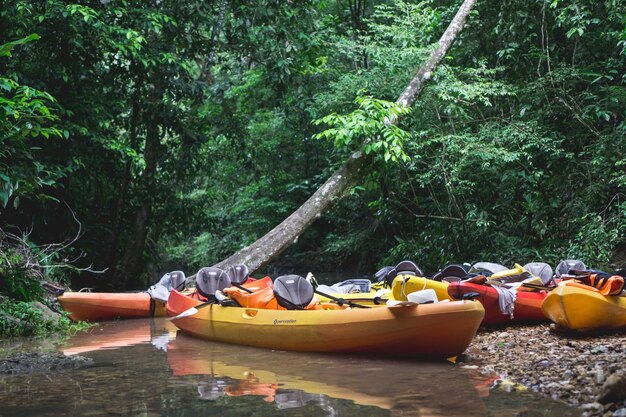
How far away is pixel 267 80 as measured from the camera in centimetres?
1230

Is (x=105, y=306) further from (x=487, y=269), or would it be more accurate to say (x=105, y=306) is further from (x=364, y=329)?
(x=487, y=269)

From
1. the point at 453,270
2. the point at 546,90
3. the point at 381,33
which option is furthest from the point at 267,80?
the point at 453,270

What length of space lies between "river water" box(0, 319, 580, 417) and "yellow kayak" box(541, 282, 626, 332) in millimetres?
1381

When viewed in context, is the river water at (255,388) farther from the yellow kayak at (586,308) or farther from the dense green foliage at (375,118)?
the dense green foliage at (375,118)

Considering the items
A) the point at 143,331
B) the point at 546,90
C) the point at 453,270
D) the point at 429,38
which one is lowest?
the point at 143,331

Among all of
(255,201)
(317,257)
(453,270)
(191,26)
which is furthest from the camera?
(317,257)

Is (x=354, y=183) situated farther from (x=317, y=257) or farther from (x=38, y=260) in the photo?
(x=317, y=257)

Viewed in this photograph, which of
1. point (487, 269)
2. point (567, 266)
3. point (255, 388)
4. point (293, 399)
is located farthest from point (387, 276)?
point (293, 399)

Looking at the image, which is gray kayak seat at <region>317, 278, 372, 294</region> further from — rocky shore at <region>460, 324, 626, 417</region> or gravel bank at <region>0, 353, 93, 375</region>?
gravel bank at <region>0, 353, 93, 375</region>

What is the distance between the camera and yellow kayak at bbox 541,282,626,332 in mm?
6258

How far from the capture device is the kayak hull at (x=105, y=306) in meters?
9.17

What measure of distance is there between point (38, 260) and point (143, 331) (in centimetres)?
165

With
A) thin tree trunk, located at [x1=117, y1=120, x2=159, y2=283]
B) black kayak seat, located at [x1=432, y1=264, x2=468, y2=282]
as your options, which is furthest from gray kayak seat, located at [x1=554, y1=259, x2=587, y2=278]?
thin tree trunk, located at [x1=117, y1=120, x2=159, y2=283]

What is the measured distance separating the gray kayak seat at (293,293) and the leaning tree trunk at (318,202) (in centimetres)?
309
